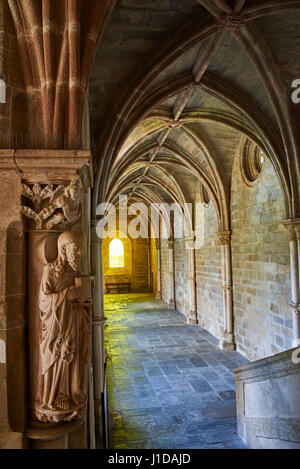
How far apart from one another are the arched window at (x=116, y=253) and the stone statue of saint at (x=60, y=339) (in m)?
21.7

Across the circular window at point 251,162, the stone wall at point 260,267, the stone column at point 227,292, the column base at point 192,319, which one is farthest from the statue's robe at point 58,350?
the column base at point 192,319

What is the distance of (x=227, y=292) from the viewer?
9.59m

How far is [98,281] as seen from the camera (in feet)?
19.6

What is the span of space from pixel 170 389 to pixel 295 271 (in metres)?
3.41

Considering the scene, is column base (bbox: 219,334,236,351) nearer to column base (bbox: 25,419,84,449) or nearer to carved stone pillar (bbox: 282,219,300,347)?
carved stone pillar (bbox: 282,219,300,347)

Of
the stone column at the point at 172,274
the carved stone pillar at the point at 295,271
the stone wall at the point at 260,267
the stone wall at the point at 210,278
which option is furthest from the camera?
the stone column at the point at 172,274

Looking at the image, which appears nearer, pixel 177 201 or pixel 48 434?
pixel 48 434

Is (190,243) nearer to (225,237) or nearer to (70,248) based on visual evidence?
(225,237)

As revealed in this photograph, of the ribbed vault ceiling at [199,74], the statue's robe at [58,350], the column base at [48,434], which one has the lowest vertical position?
the column base at [48,434]

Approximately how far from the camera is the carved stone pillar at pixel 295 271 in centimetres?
619

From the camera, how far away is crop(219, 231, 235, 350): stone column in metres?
9.45

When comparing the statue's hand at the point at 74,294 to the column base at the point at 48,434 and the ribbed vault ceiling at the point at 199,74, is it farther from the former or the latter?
the ribbed vault ceiling at the point at 199,74

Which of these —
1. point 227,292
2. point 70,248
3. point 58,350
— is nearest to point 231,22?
point 70,248
